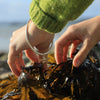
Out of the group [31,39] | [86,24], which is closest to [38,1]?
[31,39]

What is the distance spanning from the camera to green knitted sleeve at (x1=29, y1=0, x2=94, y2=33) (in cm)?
90

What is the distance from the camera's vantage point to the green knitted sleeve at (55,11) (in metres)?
0.90

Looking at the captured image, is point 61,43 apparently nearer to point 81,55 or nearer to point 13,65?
point 81,55

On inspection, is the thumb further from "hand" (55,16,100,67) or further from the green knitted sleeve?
the green knitted sleeve

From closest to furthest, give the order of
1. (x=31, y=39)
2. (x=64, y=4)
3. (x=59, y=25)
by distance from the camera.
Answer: (x=64, y=4) → (x=59, y=25) → (x=31, y=39)

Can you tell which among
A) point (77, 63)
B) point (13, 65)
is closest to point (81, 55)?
point (77, 63)

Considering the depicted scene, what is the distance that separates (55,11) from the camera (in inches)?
36.4

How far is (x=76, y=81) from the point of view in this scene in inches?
37.0

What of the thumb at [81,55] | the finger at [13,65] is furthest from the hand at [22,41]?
the thumb at [81,55]

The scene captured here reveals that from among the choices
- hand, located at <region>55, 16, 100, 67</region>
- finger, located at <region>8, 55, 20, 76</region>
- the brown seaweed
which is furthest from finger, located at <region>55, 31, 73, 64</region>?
finger, located at <region>8, 55, 20, 76</region>

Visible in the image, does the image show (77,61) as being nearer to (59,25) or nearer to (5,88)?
(59,25)

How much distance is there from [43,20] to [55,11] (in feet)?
0.35

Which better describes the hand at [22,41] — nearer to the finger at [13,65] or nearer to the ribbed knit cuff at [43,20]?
the finger at [13,65]

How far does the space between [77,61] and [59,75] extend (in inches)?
5.8
